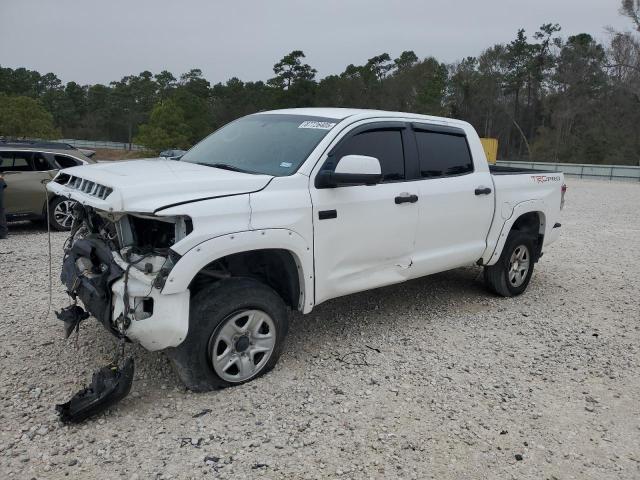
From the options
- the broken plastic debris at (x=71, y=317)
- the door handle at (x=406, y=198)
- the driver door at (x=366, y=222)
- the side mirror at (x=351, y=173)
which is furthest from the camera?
the door handle at (x=406, y=198)

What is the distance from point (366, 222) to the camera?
4.20m

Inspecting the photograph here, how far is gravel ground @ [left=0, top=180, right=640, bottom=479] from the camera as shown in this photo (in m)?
3.00

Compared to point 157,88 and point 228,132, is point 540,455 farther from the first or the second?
point 157,88

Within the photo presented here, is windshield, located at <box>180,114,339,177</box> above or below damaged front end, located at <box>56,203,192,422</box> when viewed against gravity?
above

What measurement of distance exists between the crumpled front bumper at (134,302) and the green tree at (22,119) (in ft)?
163

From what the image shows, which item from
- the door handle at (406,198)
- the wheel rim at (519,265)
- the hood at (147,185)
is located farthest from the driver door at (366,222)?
the wheel rim at (519,265)

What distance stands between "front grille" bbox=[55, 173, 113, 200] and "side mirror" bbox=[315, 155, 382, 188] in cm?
143

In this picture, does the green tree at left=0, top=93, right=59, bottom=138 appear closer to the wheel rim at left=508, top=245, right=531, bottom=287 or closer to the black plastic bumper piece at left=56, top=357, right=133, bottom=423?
A: the wheel rim at left=508, top=245, right=531, bottom=287

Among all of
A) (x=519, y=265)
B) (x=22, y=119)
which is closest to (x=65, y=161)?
(x=519, y=265)

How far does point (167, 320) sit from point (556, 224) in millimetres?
4916

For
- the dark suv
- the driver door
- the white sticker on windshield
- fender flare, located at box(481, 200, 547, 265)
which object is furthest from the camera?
the dark suv

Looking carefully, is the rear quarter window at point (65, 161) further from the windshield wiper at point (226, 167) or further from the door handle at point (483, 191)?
the door handle at point (483, 191)

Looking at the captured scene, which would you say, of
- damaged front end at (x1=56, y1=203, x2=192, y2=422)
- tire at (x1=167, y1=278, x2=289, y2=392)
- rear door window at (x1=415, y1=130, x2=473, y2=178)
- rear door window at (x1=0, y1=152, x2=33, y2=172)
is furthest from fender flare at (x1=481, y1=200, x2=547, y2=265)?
rear door window at (x1=0, y1=152, x2=33, y2=172)

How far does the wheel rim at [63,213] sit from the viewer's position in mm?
9367
